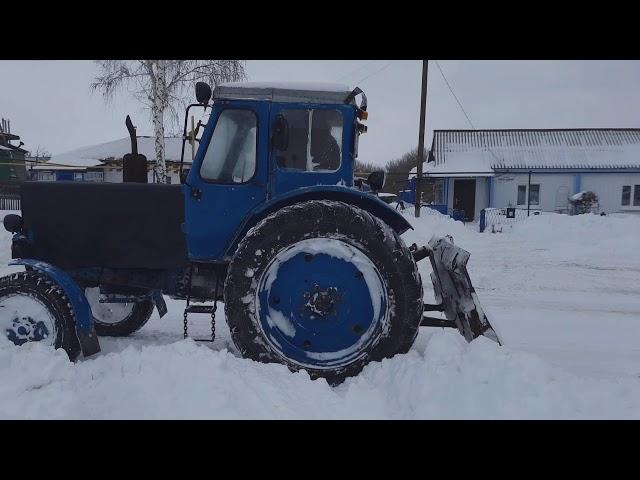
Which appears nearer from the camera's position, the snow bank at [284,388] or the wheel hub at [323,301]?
the snow bank at [284,388]

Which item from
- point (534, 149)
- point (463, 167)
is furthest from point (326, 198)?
point (534, 149)

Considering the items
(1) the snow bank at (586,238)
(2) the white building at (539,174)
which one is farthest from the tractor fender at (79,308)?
(2) the white building at (539,174)

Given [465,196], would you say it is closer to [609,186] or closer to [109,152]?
[609,186]

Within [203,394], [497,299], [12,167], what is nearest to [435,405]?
[203,394]

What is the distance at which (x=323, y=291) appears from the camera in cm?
316

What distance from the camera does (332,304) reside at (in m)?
3.15

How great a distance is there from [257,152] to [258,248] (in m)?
0.81

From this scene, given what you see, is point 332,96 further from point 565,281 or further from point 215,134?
point 565,281

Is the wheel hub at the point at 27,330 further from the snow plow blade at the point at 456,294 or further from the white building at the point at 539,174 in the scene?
the white building at the point at 539,174

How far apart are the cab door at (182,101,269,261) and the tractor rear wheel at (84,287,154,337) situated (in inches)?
52.0

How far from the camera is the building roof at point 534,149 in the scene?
23578 mm

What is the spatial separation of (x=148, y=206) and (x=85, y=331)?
41.9 inches

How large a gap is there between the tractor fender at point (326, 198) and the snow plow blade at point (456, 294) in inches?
22.7

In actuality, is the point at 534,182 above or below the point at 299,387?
above
